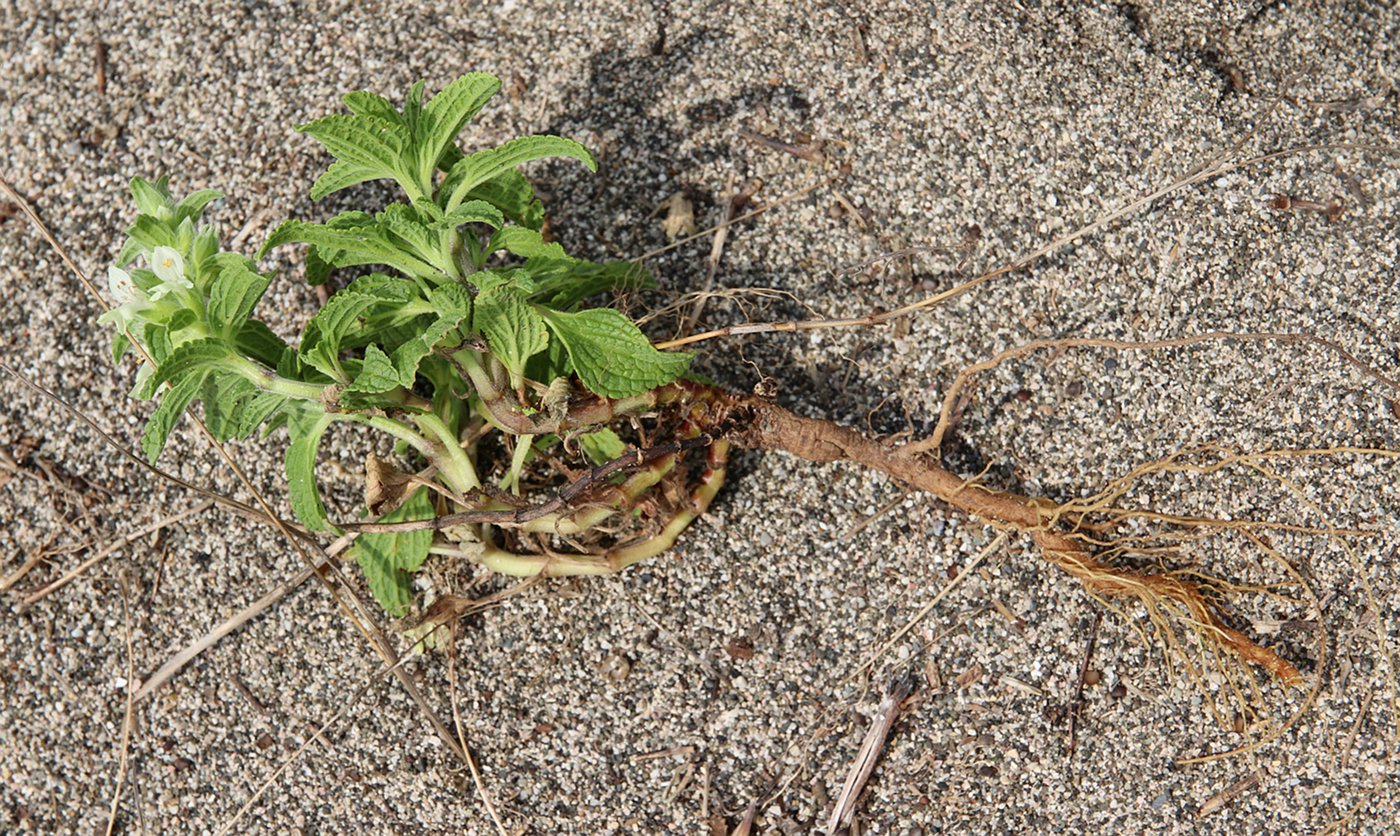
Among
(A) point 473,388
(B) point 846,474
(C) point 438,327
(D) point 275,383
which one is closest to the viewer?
(C) point 438,327

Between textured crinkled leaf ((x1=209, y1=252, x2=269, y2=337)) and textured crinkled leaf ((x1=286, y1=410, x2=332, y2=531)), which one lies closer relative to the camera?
textured crinkled leaf ((x1=209, y1=252, x2=269, y2=337))

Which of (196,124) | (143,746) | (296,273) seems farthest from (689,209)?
(143,746)

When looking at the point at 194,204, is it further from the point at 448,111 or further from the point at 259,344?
the point at 448,111

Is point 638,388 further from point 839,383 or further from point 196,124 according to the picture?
point 196,124

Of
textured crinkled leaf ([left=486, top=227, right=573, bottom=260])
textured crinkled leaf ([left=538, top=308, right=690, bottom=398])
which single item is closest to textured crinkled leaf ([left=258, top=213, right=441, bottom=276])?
textured crinkled leaf ([left=486, top=227, right=573, bottom=260])

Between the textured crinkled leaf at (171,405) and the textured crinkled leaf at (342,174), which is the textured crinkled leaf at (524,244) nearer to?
the textured crinkled leaf at (342,174)

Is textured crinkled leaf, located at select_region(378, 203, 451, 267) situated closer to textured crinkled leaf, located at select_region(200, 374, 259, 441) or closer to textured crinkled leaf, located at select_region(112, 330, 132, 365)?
textured crinkled leaf, located at select_region(200, 374, 259, 441)

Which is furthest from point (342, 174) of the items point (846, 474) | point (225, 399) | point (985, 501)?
point (985, 501)
